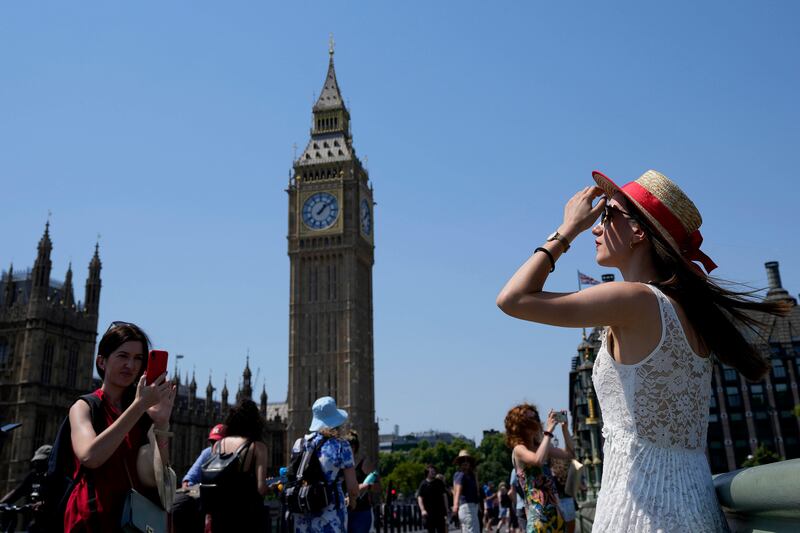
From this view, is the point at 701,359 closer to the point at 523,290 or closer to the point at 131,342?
the point at 523,290

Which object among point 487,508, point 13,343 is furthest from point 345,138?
point 487,508

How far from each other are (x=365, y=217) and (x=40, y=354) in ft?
109

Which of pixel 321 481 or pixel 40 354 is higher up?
pixel 40 354

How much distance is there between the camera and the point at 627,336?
2.18m

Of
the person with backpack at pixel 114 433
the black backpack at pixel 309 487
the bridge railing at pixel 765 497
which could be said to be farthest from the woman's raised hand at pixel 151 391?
the black backpack at pixel 309 487

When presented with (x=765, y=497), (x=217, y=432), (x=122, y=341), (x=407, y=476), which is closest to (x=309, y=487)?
(x=217, y=432)

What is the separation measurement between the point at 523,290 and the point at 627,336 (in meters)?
0.33

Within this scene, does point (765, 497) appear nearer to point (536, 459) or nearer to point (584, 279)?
point (536, 459)

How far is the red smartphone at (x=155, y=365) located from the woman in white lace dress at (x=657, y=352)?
1.53 metres

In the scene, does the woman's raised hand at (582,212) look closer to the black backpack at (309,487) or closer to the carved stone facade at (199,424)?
the black backpack at (309,487)

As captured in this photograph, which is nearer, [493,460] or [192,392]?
[192,392]

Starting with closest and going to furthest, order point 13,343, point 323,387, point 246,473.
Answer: point 246,473 < point 13,343 < point 323,387

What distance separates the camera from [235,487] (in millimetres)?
5195

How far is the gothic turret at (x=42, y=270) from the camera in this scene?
4012 cm
